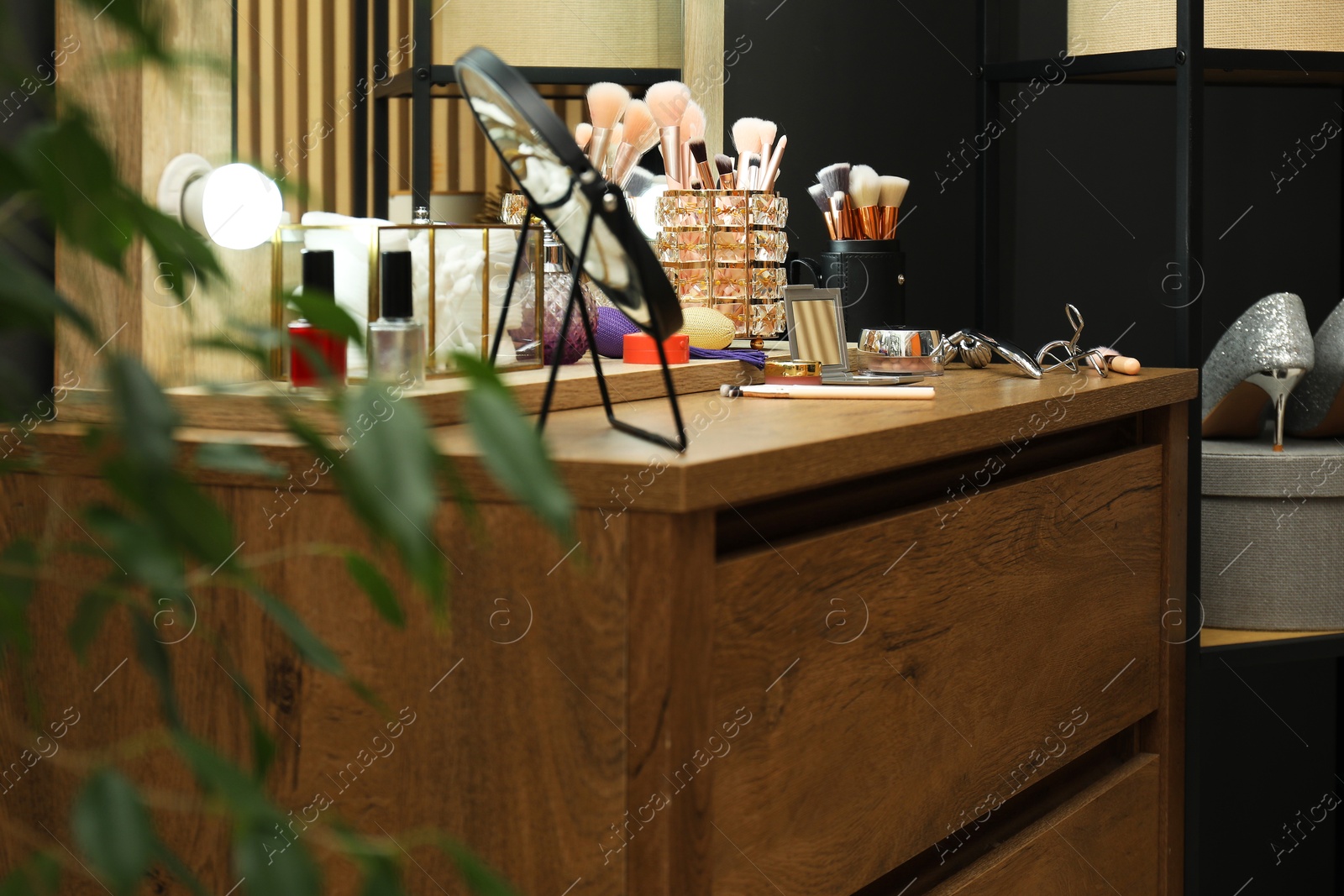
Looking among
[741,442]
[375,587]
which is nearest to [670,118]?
[741,442]

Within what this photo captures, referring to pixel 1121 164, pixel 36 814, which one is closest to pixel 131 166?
pixel 36 814

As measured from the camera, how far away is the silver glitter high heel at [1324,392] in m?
1.70

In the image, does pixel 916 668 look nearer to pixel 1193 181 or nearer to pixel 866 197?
pixel 866 197

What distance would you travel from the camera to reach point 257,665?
35.0 inches

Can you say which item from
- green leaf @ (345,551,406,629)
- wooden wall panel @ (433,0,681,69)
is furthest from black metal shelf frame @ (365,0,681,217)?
green leaf @ (345,551,406,629)

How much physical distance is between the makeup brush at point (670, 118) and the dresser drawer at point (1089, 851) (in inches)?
30.2

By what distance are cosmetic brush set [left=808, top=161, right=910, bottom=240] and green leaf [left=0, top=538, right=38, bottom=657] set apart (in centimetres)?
123

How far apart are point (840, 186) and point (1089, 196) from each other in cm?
68

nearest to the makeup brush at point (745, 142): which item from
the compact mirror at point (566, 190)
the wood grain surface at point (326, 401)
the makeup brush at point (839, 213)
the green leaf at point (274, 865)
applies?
the makeup brush at point (839, 213)

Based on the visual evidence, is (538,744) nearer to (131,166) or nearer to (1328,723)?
(131,166)

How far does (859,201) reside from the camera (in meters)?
1.57

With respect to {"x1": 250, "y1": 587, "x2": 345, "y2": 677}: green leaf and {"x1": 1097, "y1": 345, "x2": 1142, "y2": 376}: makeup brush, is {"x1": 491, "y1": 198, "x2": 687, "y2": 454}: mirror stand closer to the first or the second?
{"x1": 250, "y1": 587, "x2": 345, "y2": 677}: green leaf

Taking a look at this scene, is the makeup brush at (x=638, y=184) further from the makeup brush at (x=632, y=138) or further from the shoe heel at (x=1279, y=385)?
the shoe heel at (x=1279, y=385)

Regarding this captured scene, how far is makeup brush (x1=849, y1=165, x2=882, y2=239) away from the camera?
1562mm
